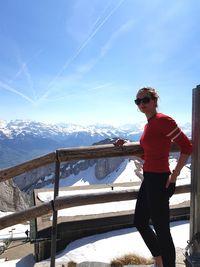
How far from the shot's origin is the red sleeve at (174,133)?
351 cm

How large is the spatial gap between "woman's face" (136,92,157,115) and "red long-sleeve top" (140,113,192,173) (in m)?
0.14

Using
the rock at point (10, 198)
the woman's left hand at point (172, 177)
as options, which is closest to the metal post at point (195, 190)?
the woman's left hand at point (172, 177)

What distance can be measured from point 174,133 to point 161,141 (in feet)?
0.60

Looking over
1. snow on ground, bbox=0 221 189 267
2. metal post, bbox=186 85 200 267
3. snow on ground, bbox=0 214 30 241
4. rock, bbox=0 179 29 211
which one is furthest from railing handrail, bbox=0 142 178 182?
rock, bbox=0 179 29 211

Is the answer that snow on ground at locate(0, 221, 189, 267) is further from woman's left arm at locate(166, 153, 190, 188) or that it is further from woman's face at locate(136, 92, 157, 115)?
woman's face at locate(136, 92, 157, 115)

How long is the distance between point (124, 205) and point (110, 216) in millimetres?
1012

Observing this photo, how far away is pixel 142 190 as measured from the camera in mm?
3992

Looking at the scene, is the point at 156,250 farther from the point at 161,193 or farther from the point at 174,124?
the point at 174,124

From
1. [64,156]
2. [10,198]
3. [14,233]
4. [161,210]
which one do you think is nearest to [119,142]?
[64,156]

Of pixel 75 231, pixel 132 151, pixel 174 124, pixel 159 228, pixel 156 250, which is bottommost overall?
pixel 75 231

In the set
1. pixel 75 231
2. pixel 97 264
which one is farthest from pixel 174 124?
pixel 75 231

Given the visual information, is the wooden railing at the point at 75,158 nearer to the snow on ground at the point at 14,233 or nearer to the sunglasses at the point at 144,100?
the sunglasses at the point at 144,100

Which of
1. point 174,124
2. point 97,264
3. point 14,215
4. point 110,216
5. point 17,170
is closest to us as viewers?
point 174,124

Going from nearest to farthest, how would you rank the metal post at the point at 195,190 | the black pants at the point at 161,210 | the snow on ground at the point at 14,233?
the black pants at the point at 161,210 < the metal post at the point at 195,190 < the snow on ground at the point at 14,233
